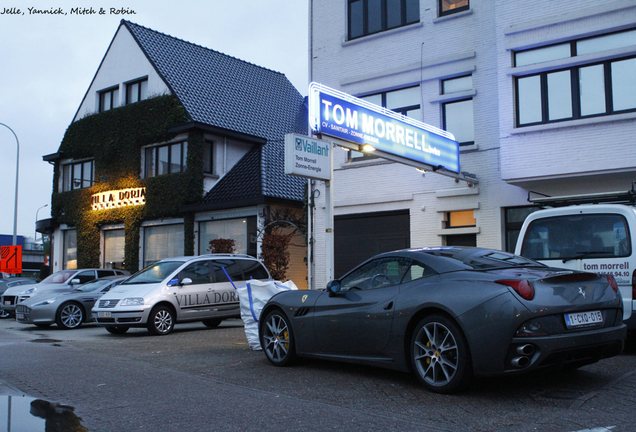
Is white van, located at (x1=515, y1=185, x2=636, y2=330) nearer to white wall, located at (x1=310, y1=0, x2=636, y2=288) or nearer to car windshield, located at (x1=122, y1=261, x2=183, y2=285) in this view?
white wall, located at (x1=310, y1=0, x2=636, y2=288)

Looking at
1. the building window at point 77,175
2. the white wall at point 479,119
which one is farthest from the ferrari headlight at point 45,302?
the building window at point 77,175

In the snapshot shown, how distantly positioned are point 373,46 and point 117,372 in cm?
1205

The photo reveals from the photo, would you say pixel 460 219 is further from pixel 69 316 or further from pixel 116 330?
pixel 69 316

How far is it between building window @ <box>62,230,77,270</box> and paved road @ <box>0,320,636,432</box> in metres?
21.5

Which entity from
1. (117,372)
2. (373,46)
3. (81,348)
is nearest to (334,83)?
(373,46)

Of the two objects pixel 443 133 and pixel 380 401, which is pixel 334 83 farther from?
pixel 380 401

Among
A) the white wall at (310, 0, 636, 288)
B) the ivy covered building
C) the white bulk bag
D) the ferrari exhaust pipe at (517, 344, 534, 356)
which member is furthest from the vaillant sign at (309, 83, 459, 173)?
the ivy covered building

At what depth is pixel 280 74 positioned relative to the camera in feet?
106

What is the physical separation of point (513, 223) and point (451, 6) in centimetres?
581

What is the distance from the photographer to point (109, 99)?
28062 mm

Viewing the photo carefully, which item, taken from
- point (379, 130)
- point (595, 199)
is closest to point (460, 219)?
point (379, 130)

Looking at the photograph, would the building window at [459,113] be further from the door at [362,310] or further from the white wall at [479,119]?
the door at [362,310]

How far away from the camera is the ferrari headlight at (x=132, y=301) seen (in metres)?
12.9

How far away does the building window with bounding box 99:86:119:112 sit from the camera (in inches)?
1089
